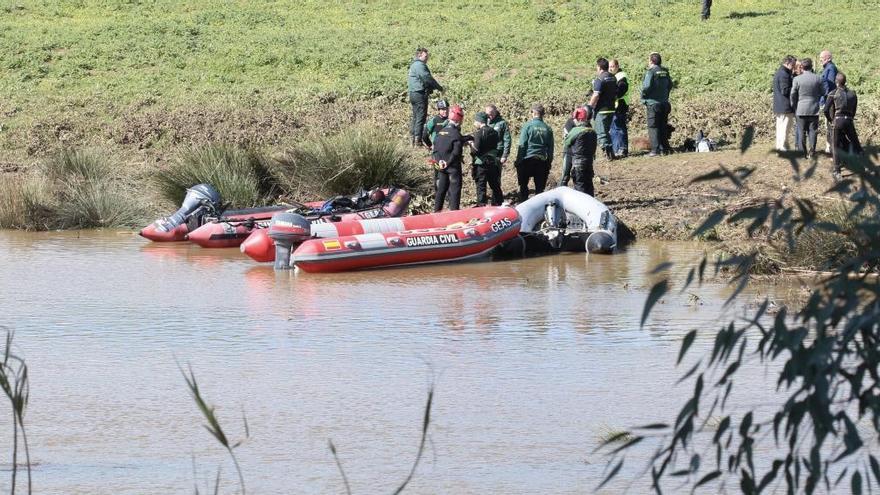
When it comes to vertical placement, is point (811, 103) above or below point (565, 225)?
above

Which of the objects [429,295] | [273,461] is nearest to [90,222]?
[429,295]

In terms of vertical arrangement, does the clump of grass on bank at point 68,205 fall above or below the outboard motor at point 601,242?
above

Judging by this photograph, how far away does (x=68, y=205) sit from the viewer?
788 inches

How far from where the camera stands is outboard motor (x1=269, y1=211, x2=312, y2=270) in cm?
1539

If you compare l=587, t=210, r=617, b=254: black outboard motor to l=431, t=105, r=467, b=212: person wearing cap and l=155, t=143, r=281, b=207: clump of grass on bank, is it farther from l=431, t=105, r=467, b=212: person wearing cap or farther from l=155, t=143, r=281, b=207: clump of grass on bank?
l=155, t=143, r=281, b=207: clump of grass on bank

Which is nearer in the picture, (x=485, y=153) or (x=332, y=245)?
(x=332, y=245)

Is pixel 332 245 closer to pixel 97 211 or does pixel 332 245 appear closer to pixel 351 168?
pixel 351 168

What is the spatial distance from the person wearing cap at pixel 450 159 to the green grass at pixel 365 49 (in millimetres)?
8670

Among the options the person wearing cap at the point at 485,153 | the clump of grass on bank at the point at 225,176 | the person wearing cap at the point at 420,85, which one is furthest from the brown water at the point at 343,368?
the person wearing cap at the point at 420,85

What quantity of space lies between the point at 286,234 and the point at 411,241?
1.35 m

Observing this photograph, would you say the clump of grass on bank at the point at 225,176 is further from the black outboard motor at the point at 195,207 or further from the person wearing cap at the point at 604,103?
the person wearing cap at the point at 604,103

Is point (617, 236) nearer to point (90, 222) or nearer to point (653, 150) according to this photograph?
point (653, 150)

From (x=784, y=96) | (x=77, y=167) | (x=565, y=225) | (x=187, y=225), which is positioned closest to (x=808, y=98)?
(x=784, y=96)

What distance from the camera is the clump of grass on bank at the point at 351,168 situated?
20.2 metres
